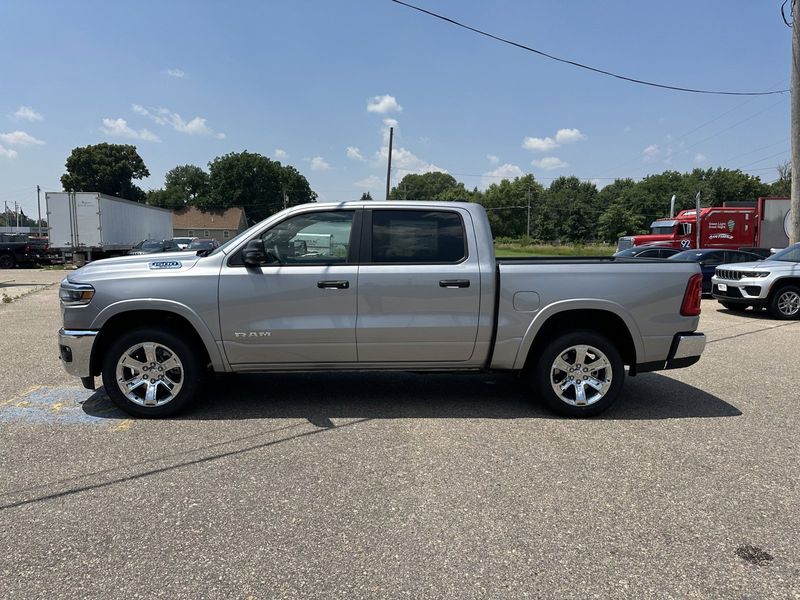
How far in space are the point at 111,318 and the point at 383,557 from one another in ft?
10.7

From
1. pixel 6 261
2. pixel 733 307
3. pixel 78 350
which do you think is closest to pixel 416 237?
pixel 78 350

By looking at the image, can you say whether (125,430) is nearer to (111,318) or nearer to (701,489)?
(111,318)

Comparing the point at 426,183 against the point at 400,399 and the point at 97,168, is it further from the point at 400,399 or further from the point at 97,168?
the point at 400,399

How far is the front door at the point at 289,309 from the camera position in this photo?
4801 mm

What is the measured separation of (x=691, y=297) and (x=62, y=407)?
19.0 ft

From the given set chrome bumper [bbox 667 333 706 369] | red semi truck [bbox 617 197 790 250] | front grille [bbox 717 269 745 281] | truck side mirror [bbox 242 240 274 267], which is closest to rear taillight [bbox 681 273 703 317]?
chrome bumper [bbox 667 333 706 369]

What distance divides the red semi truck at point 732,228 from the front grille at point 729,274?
43.2ft

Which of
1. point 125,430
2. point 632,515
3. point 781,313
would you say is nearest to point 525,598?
point 632,515

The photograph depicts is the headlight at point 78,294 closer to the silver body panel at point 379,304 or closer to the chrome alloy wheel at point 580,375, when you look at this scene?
the silver body panel at point 379,304

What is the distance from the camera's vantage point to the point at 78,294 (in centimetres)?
479

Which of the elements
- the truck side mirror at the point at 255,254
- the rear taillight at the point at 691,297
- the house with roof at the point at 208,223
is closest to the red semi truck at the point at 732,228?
the rear taillight at the point at 691,297

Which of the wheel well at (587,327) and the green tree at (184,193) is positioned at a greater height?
the green tree at (184,193)

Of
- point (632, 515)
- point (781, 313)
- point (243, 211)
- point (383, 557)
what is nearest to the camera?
point (383, 557)

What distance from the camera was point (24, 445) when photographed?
4.30 meters
